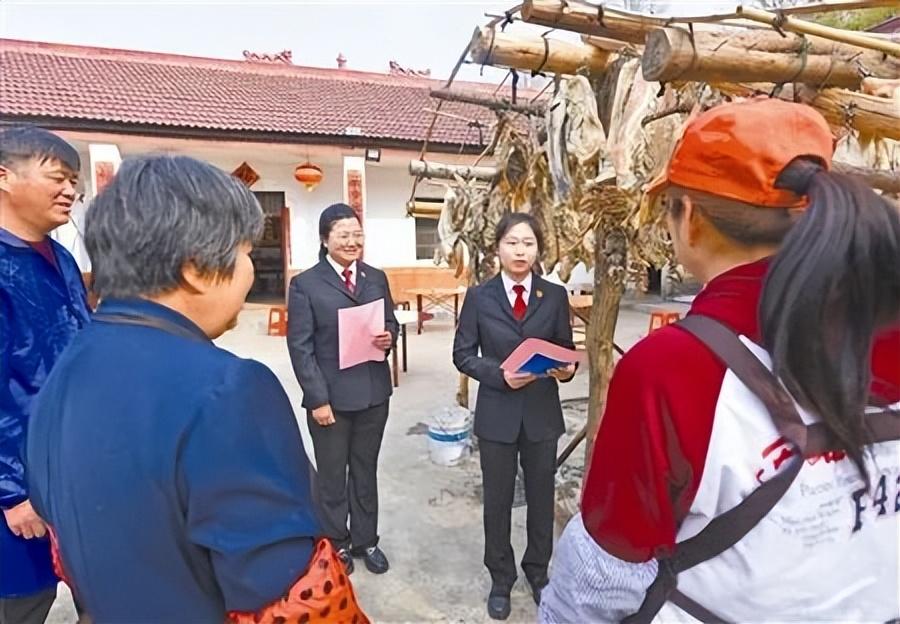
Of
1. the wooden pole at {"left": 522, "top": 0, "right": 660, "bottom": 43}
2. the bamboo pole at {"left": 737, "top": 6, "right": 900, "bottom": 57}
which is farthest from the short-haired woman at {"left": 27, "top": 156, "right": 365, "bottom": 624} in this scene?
the bamboo pole at {"left": 737, "top": 6, "right": 900, "bottom": 57}

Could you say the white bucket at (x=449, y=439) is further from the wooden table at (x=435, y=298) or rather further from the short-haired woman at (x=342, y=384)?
the wooden table at (x=435, y=298)

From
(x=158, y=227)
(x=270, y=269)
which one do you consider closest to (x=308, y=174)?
(x=270, y=269)

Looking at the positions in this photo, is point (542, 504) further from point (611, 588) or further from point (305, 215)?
point (305, 215)

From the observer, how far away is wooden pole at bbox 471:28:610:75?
202 cm

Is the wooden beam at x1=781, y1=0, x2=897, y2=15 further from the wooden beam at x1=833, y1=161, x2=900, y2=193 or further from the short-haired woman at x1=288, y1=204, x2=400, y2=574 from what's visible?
the short-haired woman at x1=288, y1=204, x2=400, y2=574

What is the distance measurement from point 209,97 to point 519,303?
10883mm

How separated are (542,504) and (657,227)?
57.5 inches

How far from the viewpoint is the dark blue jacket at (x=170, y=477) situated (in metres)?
0.86

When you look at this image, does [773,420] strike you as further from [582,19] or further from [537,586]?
[537,586]

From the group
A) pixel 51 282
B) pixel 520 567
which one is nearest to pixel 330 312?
pixel 51 282

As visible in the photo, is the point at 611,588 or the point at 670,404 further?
the point at 611,588

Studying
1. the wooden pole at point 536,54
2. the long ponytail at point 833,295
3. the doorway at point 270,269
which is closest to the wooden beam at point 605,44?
the wooden pole at point 536,54

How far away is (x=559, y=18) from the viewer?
162cm

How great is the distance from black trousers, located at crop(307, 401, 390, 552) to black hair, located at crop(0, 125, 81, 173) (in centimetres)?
152
